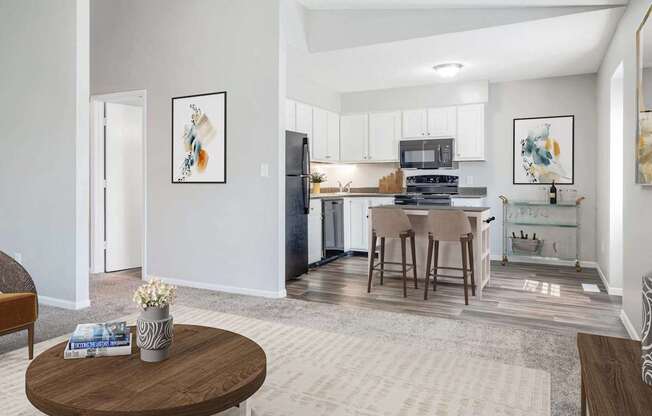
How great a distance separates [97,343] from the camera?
1.86 metres

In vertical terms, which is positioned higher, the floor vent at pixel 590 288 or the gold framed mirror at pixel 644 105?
the gold framed mirror at pixel 644 105

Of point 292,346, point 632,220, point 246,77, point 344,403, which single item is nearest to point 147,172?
point 246,77

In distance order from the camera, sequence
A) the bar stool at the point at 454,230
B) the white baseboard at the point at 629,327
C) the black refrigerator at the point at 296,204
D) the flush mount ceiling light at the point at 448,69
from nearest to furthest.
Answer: the white baseboard at the point at 629,327, the bar stool at the point at 454,230, the black refrigerator at the point at 296,204, the flush mount ceiling light at the point at 448,69

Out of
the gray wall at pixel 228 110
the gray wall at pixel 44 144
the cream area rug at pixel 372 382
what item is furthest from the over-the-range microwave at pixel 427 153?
the gray wall at pixel 44 144

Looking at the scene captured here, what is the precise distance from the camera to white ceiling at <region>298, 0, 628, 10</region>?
151 inches

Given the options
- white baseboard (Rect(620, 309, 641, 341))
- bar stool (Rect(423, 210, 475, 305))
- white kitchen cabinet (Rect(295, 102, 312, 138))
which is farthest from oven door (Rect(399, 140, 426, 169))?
white baseboard (Rect(620, 309, 641, 341))

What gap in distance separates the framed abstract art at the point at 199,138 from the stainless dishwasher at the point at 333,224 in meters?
2.00

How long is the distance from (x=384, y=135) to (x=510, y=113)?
6.18 feet

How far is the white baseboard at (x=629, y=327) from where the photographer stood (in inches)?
122

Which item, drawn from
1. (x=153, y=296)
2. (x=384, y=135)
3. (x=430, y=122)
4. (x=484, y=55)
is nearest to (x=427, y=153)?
(x=430, y=122)

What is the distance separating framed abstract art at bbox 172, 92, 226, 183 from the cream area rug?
212 cm

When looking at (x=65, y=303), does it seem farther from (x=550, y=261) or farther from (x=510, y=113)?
(x=510, y=113)

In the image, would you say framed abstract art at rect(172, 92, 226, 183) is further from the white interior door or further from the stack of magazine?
the stack of magazine

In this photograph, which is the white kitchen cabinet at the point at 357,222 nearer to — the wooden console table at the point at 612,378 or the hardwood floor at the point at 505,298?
the hardwood floor at the point at 505,298
